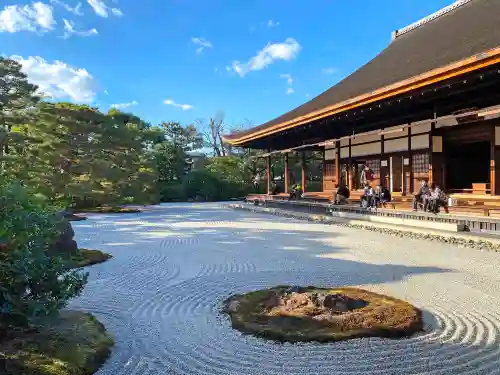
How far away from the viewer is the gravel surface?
270cm

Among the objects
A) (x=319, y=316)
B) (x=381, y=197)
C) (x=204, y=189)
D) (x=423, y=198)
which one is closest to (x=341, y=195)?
A: (x=381, y=197)

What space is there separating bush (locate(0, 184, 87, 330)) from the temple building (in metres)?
6.31

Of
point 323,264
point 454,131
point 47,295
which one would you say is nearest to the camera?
point 47,295

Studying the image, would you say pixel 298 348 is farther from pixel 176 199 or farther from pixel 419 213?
pixel 176 199

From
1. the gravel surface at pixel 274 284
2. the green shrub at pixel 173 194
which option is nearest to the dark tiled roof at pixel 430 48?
the gravel surface at pixel 274 284

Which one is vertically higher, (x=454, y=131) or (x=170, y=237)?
(x=454, y=131)

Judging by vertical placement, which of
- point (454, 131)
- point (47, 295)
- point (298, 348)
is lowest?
point (298, 348)

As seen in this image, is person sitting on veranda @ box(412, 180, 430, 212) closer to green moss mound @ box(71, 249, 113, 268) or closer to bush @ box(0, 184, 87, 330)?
green moss mound @ box(71, 249, 113, 268)

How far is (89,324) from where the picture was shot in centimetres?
321

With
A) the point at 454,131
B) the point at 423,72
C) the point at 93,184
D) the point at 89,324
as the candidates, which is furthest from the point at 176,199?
the point at 89,324

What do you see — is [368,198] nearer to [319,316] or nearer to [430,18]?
[319,316]

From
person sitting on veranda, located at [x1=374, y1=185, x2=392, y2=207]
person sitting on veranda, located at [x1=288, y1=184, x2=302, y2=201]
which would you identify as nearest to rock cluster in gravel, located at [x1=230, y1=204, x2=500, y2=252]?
person sitting on veranda, located at [x1=374, y1=185, x2=392, y2=207]

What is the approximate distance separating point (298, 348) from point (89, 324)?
1669mm

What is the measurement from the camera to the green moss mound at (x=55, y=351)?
7.70 feet
